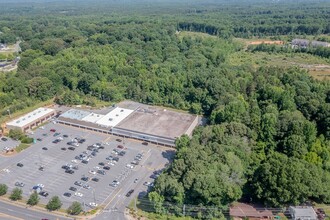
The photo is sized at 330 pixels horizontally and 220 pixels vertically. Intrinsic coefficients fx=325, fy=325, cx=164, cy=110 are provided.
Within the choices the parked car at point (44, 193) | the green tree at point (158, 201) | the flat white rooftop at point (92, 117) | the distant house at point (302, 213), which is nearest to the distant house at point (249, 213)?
the distant house at point (302, 213)

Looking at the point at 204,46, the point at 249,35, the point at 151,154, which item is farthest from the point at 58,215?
the point at 249,35

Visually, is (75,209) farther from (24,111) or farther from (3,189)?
(24,111)

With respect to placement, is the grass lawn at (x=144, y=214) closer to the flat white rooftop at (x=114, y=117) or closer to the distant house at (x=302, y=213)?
the distant house at (x=302, y=213)

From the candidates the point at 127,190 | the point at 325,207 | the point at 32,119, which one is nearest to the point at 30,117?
the point at 32,119

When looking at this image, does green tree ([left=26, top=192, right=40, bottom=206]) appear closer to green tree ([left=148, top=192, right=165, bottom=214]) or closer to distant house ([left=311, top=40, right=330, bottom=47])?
green tree ([left=148, top=192, right=165, bottom=214])

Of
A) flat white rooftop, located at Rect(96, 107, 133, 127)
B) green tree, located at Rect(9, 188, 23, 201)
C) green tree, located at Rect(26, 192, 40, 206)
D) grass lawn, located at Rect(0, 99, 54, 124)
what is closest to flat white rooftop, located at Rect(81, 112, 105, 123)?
flat white rooftop, located at Rect(96, 107, 133, 127)

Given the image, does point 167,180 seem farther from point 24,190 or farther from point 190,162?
point 24,190
